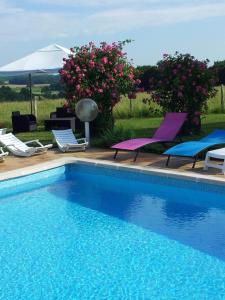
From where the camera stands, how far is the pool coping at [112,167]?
27.4 ft

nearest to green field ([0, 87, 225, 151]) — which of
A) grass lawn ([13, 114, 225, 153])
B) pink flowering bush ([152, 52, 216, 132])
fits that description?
grass lawn ([13, 114, 225, 153])

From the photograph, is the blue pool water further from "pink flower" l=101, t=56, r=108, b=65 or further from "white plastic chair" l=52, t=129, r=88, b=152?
"pink flower" l=101, t=56, r=108, b=65

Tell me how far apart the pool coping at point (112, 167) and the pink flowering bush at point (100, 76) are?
323cm

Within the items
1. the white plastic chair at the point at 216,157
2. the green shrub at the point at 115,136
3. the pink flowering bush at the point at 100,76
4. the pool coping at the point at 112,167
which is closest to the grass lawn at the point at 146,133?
the green shrub at the point at 115,136

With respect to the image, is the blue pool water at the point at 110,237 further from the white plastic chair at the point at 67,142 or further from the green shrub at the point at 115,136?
the green shrub at the point at 115,136

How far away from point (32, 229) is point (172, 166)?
3.42m

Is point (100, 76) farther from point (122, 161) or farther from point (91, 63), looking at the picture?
point (122, 161)

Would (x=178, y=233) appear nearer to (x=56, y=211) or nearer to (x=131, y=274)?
(x=131, y=274)

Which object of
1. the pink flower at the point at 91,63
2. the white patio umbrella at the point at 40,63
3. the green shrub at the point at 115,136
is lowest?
the green shrub at the point at 115,136

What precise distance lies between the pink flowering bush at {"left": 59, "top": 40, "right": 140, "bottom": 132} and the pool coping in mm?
3230

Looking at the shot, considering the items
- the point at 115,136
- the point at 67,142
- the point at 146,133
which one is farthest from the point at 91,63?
the point at 67,142

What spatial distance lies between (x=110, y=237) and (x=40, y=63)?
11.0 metres

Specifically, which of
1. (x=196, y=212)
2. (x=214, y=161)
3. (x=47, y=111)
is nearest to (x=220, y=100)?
(x=47, y=111)

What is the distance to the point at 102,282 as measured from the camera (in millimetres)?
5246
